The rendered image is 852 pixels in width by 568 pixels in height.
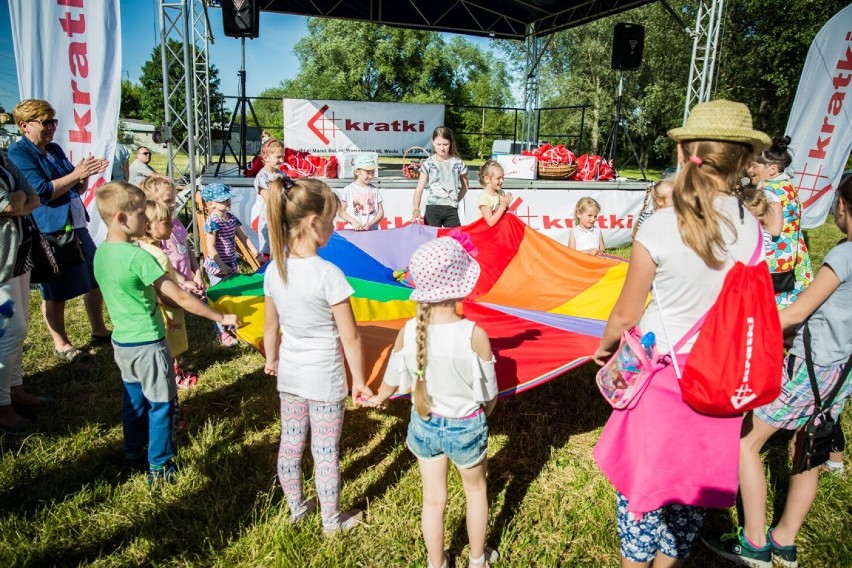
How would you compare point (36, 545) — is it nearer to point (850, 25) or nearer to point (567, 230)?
point (567, 230)

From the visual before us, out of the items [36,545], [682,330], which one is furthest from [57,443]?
Answer: [682,330]

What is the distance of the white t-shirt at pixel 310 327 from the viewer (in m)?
1.97

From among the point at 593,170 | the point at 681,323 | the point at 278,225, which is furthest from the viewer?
the point at 593,170

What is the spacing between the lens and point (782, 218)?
3426 mm

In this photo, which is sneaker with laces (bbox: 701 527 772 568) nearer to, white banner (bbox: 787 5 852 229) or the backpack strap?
the backpack strap

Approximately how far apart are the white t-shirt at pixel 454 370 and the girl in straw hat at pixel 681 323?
1.33 ft

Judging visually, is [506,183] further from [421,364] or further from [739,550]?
[421,364]

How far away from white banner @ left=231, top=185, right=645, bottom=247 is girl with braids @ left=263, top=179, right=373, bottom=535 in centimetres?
453

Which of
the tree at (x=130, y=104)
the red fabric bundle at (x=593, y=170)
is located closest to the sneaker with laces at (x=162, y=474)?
the red fabric bundle at (x=593, y=170)

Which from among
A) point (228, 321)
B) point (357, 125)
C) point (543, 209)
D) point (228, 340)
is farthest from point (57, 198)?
point (357, 125)

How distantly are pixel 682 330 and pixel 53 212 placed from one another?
3.88 m

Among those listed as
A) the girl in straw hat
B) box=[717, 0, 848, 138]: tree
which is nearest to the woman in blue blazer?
the girl in straw hat

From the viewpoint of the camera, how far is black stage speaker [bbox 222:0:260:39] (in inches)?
321

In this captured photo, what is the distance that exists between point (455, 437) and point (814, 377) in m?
1.32
